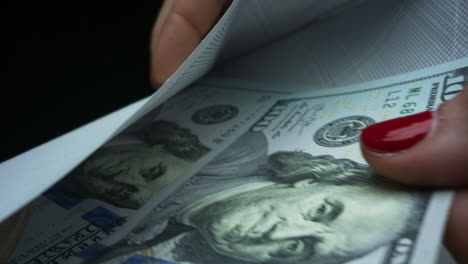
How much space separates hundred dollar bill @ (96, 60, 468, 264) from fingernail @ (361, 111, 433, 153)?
0.12ft

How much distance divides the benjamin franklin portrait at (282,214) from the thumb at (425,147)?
0.02m

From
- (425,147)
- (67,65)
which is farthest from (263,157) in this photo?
(67,65)

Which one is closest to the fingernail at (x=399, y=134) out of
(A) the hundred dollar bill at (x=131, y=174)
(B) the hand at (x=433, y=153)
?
(B) the hand at (x=433, y=153)

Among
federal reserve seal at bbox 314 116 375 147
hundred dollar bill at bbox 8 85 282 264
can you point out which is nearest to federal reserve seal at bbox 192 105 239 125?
hundred dollar bill at bbox 8 85 282 264

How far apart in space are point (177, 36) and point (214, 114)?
0.09 m

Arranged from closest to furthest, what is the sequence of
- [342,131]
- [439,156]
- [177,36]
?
[439,156] → [342,131] → [177,36]

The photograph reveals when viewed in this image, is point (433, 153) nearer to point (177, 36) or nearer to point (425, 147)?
point (425, 147)

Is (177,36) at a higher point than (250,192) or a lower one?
higher

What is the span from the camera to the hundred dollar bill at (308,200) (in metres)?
0.28

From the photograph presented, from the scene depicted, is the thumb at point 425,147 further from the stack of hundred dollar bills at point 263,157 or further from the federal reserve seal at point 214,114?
the federal reserve seal at point 214,114

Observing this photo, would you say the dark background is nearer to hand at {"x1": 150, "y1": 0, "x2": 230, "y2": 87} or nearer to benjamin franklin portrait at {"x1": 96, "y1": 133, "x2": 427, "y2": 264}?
hand at {"x1": 150, "y1": 0, "x2": 230, "y2": 87}

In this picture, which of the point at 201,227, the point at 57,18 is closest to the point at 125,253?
the point at 201,227

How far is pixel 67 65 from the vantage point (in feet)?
2.26

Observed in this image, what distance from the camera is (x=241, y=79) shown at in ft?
1.76
